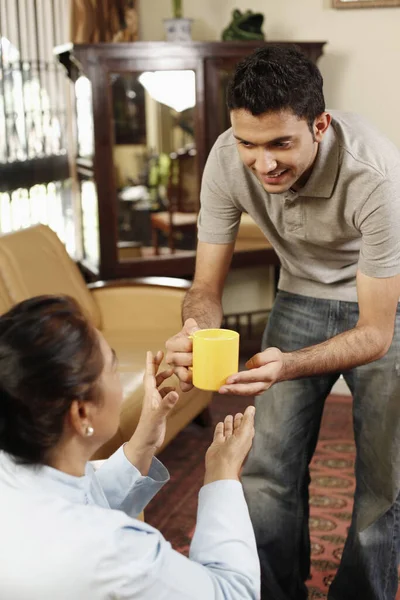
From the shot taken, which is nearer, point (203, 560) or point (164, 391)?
point (203, 560)

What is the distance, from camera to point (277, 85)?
5.16 feet

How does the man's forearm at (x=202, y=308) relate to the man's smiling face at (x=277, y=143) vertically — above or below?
below

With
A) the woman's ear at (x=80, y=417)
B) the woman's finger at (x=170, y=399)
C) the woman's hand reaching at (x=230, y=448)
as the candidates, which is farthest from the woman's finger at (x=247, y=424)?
the woman's ear at (x=80, y=417)

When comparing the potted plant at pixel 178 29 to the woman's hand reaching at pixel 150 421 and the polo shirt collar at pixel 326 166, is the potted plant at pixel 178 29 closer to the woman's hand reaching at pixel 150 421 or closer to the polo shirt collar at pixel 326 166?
the polo shirt collar at pixel 326 166

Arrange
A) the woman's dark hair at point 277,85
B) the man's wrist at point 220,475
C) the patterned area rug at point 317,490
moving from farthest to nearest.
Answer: the patterned area rug at point 317,490
the woman's dark hair at point 277,85
the man's wrist at point 220,475

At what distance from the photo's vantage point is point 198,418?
3.41 m

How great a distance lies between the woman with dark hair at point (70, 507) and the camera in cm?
100

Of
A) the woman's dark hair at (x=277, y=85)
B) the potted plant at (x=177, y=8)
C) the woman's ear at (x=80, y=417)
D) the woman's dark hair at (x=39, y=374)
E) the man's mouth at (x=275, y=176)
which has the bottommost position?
the woman's ear at (x=80, y=417)

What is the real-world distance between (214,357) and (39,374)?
50 centimetres

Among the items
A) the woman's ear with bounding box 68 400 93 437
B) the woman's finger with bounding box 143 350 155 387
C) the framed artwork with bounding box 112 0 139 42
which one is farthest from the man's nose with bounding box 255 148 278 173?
the framed artwork with bounding box 112 0 139 42

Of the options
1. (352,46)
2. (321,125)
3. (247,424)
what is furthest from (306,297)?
(352,46)

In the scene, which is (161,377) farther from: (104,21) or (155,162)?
(104,21)

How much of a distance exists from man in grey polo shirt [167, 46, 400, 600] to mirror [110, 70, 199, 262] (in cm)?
186

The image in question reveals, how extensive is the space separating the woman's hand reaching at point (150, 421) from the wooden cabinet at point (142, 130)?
2415mm
